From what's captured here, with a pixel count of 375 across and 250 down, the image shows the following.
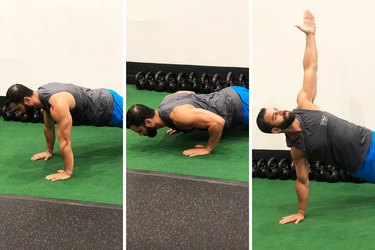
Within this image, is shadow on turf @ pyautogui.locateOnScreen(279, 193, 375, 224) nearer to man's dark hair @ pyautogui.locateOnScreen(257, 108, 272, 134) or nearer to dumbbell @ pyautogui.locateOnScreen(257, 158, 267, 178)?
dumbbell @ pyautogui.locateOnScreen(257, 158, 267, 178)

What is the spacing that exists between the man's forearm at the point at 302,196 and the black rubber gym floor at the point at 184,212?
31 cm

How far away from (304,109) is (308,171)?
39 centimetres

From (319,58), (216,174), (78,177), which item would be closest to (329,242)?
(216,174)

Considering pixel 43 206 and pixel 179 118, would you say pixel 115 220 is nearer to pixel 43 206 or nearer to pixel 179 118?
pixel 43 206

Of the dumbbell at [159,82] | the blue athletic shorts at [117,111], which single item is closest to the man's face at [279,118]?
the dumbbell at [159,82]

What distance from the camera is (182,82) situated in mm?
3859

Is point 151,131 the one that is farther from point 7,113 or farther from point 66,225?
point 7,113

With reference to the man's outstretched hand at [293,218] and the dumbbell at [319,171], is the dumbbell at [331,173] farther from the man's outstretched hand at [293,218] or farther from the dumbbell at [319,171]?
the man's outstretched hand at [293,218]

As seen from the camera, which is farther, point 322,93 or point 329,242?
point 322,93

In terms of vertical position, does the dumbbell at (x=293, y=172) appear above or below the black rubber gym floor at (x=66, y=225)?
above

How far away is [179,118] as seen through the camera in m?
3.74

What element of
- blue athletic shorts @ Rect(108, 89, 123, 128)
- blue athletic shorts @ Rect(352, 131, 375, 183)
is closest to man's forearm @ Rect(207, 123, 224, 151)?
blue athletic shorts @ Rect(108, 89, 123, 128)

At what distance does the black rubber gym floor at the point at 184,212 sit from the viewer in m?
3.66

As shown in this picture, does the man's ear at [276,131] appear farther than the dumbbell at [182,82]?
No
